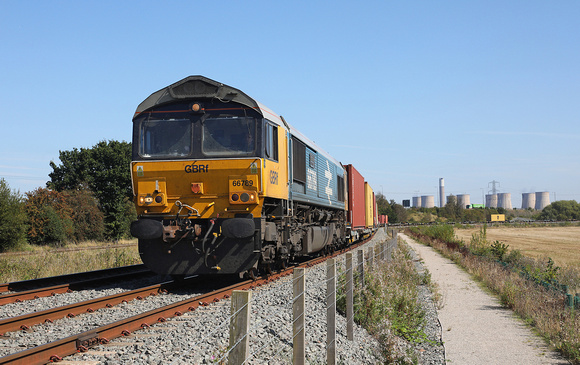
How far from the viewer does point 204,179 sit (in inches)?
418

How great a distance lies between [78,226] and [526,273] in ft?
133

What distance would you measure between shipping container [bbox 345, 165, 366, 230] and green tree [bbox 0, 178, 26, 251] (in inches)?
826

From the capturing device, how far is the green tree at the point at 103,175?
5472cm

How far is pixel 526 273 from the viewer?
14297 mm

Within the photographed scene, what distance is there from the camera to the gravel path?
7809 mm

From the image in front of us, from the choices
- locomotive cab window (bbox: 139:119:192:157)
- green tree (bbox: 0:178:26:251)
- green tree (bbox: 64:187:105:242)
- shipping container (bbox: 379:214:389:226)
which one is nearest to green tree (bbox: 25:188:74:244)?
green tree (bbox: 64:187:105:242)

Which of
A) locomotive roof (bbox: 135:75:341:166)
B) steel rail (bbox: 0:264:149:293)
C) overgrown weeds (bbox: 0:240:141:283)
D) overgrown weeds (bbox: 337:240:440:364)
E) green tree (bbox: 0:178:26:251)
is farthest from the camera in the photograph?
green tree (bbox: 0:178:26:251)

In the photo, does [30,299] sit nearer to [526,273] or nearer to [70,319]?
[70,319]

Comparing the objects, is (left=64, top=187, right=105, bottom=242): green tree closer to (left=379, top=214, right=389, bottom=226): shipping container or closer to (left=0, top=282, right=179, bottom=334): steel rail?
(left=379, top=214, right=389, bottom=226): shipping container

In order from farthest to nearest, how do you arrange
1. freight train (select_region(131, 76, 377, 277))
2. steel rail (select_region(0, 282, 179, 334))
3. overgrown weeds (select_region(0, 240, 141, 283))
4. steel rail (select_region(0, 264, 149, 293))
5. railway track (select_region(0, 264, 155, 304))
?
overgrown weeds (select_region(0, 240, 141, 283)), steel rail (select_region(0, 264, 149, 293)), freight train (select_region(131, 76, 377, 277)), railway track (select_region(0, 264, 155, 304)), steel rail (select_region(0, 282, 179, 334))

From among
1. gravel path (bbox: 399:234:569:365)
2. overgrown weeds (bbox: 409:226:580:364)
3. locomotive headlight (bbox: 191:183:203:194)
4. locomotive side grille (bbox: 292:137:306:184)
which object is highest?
locomotive side grille (bbox: 292:137:306:184)

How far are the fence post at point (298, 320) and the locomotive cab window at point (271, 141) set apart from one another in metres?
5.29

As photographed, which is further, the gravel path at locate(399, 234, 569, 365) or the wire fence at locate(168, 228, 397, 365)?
the gravel path at locate(399, 234, 569, 365)

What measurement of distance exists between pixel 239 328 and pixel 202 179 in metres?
6.80
